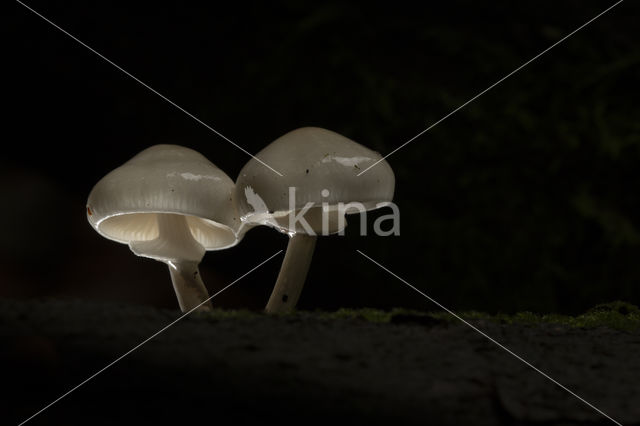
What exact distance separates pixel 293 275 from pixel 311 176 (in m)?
0.48

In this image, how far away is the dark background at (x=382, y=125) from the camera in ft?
10.2

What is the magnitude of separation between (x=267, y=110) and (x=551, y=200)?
68.7 inches

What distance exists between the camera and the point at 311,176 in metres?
1.65

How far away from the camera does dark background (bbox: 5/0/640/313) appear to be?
3117mm

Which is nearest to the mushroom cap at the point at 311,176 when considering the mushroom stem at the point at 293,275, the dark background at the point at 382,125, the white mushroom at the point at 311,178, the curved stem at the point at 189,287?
the white mushroom at the point at 311,178

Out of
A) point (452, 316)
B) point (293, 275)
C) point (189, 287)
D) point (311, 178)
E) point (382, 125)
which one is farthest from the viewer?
point (382, 125)

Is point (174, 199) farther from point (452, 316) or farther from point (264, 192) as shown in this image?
point (452, 316)

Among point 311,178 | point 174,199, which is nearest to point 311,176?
point 311,178

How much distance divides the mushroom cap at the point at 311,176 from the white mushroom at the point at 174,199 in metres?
0.09

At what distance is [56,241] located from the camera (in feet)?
11.3

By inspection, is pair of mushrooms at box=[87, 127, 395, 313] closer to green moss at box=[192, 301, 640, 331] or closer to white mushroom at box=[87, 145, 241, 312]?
white mushroom at box=[87, 145, 241, 312]

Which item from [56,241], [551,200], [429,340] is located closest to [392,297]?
[551,200]

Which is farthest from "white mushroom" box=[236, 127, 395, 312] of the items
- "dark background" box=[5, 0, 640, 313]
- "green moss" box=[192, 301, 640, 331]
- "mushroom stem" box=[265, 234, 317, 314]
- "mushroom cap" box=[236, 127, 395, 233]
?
"dark background" box=[5, 0, 640, 313]

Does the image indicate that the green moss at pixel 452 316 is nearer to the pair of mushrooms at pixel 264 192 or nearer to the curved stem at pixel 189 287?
the pair of mushrooms at pixel 264 192
